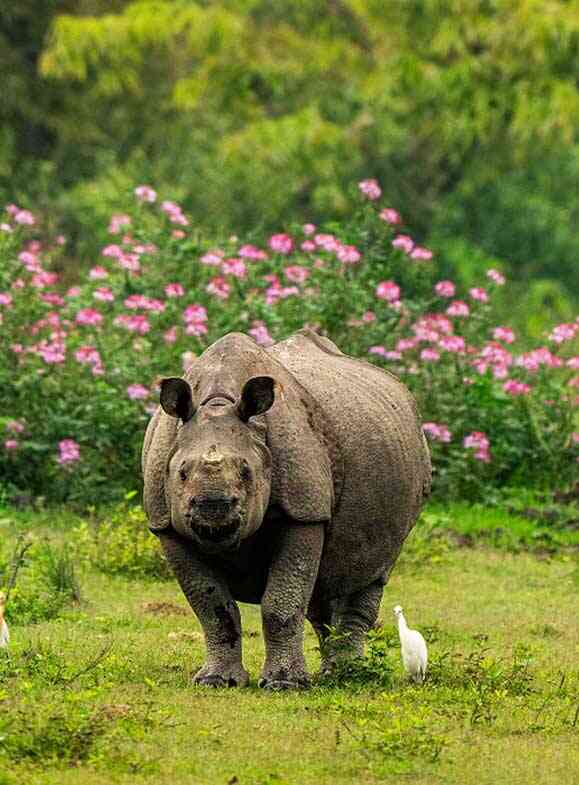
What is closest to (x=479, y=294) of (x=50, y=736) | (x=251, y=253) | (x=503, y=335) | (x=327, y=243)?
(x=503, y=335)

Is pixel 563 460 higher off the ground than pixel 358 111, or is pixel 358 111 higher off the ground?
pixel 358 111

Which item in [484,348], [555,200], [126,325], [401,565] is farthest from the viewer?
[555,200]

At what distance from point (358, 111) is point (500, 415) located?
673 inches

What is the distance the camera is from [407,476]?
31.6ft

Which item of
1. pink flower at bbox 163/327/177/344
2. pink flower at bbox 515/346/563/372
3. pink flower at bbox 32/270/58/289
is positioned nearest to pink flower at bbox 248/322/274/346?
pink flower at bbox 163/327/177/344

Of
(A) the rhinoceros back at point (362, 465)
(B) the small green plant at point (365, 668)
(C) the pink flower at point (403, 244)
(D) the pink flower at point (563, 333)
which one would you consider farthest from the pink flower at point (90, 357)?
(B) the small green plant at point (365, 668)

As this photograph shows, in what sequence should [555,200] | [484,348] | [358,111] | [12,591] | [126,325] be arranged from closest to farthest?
1. [12,591]
2. [126,325]
3. [484,348]
4. [358,111]
5. [555,200]

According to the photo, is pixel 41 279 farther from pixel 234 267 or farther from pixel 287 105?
pixel 287 105

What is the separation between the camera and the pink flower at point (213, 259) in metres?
14.7

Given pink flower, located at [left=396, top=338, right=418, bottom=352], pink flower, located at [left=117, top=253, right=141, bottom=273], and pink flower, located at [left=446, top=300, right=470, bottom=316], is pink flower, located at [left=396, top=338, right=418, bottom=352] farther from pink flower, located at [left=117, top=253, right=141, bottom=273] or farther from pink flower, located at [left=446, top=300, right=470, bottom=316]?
pink flower, located at [left=117, top=253, right=141, bottom=273]

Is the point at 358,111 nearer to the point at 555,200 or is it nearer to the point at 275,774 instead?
the point at 555,200

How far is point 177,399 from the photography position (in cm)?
845

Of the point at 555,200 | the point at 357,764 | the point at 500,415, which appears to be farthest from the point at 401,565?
the point at 555,200

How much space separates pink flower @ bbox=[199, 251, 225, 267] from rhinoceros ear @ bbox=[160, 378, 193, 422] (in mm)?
6249
